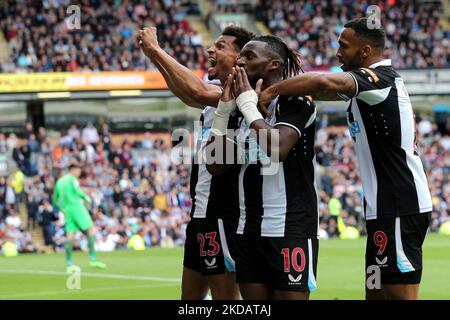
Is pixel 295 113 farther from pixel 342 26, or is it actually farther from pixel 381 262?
pixel 342 26

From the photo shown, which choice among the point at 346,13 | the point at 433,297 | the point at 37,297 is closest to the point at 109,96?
the point at 346,13

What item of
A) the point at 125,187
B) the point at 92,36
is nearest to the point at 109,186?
the point at 125,187

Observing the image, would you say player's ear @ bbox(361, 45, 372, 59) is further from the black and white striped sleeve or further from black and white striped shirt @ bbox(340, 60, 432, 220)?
the black and white striped sleeve

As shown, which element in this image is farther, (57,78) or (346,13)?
(346,13)

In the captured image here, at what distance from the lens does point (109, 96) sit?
2862 cm

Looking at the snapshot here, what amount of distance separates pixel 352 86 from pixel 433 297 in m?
7.04

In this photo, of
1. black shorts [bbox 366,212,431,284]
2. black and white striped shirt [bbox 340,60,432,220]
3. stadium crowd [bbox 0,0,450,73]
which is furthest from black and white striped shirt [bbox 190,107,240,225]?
stadium crowd [bbox 0,0,450,73]

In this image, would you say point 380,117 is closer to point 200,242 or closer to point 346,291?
point 200,242

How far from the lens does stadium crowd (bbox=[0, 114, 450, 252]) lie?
23891 mm

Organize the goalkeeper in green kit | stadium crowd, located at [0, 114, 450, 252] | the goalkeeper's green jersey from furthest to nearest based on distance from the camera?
stadium crowd, located at [0, 114, 450, 252], the goalkeeper's green jersey, the goalkeeper in green kit

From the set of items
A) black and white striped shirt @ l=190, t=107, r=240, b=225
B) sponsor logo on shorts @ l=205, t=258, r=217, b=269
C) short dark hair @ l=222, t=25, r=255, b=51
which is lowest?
sponsor logo on shorts @ l=205, t=258, r=217, b=269

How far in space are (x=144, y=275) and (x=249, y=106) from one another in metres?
10.6

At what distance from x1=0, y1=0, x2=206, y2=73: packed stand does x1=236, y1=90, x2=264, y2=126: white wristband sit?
76.7 ft

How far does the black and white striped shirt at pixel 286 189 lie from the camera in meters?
5.49
